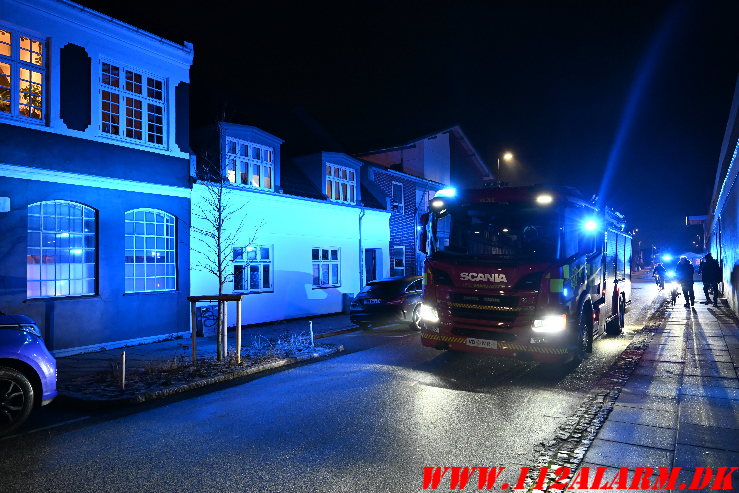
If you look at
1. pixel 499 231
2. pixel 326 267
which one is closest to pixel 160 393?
pixel 499 231

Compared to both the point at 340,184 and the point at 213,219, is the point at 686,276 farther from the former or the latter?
the point at 213,219

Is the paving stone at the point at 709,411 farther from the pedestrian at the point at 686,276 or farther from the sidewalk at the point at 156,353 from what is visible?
the pedestrian at the point at 686,276

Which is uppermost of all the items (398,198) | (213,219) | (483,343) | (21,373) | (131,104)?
(131,104)

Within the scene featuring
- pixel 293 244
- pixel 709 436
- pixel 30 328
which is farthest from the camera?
pixel 293 244

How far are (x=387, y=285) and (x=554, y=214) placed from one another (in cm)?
686

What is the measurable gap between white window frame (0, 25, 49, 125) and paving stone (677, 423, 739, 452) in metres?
12.2

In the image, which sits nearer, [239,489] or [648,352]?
[239,489]

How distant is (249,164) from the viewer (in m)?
15.5

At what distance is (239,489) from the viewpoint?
425cm

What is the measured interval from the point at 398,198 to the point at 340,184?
4532 millimetres

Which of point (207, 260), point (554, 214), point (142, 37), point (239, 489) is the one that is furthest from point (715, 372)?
point (142, 37)

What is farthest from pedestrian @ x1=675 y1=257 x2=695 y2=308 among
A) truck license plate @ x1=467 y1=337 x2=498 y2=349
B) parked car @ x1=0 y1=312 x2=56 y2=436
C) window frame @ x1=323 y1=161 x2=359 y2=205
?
parked car @ x1=0 y1=312 x2=56 y2=436

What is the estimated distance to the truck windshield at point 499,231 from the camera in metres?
8.56

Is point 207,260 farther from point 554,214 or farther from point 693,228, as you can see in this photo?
point 693,228
